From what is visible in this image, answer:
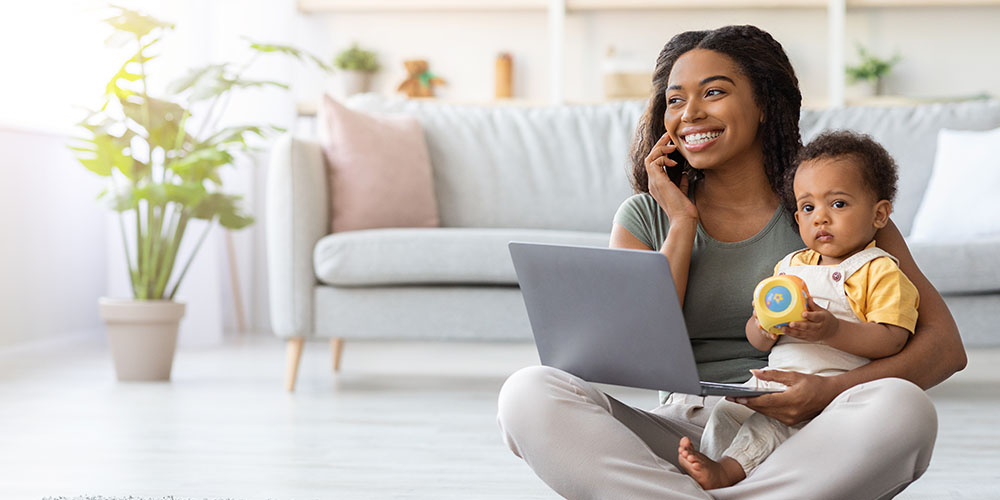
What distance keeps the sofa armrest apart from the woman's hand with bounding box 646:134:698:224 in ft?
5.22

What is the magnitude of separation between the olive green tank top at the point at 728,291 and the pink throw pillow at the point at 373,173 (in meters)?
1.75

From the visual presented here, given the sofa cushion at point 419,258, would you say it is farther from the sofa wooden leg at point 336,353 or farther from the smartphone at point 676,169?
the smartphone at point 676,169

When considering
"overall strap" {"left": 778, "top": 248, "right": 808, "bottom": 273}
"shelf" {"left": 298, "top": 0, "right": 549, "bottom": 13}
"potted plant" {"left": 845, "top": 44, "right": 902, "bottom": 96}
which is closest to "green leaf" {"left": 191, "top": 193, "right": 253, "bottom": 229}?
"shelf" {"left": 298, "top": 0, "right": 549, "bottom": 13}

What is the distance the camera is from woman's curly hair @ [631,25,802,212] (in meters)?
1.41

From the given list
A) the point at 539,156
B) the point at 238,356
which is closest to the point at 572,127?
the point at 539,156

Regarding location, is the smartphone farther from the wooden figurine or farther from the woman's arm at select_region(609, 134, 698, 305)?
the wooden figurine

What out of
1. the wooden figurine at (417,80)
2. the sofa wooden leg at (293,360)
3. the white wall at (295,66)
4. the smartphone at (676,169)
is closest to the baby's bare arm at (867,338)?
the smartphone at (676,169)

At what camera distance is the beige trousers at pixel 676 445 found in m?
1.16

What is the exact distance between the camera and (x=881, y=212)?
4.18ft

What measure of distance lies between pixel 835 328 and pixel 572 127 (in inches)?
89.3

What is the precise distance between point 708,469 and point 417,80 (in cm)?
368

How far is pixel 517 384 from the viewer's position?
1.29 meters

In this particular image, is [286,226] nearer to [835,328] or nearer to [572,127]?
[572,127]

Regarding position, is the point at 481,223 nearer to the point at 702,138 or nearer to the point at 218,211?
the point at 218,211
